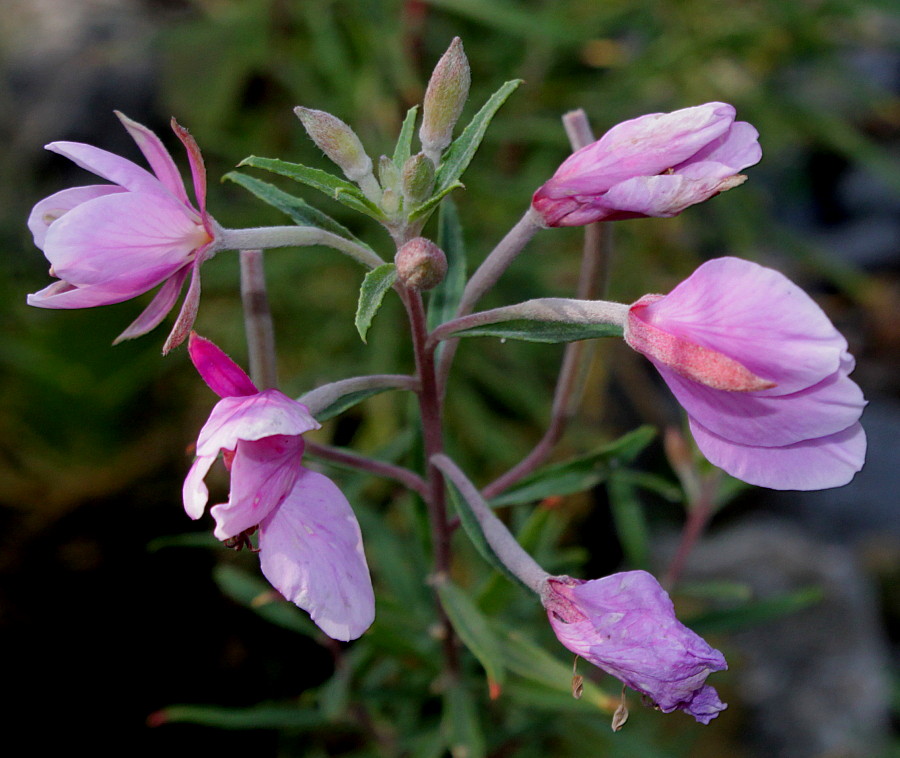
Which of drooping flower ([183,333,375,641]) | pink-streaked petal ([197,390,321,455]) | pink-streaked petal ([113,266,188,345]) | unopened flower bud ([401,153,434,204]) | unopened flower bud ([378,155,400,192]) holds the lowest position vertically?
drooping flower ([183,333,375,641])

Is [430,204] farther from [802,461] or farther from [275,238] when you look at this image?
[802,461]

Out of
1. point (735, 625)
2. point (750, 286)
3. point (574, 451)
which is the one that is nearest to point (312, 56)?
point (574, 451)

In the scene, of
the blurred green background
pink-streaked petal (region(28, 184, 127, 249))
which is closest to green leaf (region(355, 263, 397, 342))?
pink-streaked petal (region(28, 184, 127, 249))

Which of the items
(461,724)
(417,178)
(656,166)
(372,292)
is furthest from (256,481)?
(461,724)

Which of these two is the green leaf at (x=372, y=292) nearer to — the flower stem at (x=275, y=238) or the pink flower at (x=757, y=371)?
the flower stem at (x=275, y=238)

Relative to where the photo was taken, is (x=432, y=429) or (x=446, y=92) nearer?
(x=446, y=92)

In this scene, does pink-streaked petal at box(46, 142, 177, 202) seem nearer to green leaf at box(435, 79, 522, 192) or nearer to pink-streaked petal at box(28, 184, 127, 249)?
pink-streaked petal at box(28, 184, 127, 249)
